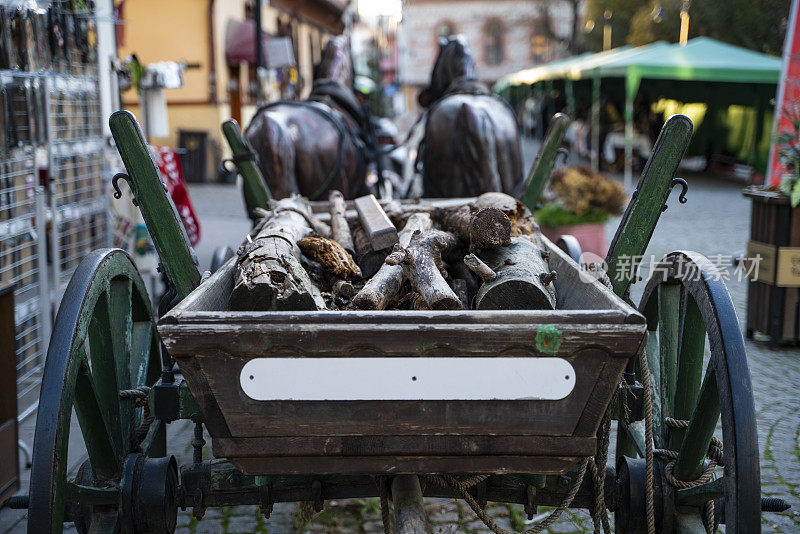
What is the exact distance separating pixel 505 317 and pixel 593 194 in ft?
20.2

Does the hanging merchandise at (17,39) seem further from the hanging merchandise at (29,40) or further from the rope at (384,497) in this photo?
the rope at (384,497)

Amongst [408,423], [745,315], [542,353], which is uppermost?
[542,353]

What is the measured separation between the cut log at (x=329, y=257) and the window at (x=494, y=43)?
52.7m

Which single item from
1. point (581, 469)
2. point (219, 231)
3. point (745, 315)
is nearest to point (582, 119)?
point (219, 231)

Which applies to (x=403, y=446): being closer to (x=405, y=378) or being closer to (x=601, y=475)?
(x=405, y=378)

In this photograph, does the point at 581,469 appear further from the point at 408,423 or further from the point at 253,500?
the point at 253,500

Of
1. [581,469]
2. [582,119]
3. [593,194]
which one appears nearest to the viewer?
[581,469]

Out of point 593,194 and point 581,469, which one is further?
point 593,194

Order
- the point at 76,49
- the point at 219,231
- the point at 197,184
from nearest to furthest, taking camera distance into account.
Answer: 1. the point at 76,49
2. the point at 219,231
3. the point at 197,184

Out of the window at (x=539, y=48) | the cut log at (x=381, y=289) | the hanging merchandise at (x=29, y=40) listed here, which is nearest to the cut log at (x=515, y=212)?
the cut log at (x=381, y=289)

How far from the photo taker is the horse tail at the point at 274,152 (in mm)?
5984

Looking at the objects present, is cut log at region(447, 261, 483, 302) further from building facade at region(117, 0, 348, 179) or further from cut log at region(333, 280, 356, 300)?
building facade at region(117, 0, 348, 179)

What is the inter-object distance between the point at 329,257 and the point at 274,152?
354cm

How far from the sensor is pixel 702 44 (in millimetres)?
15562
